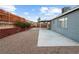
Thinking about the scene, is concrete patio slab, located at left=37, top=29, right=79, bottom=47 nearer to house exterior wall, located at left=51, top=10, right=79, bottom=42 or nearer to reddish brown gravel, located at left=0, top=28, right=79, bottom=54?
reddish brown gravel, located at left=0, top=28, right=79, bottom=54

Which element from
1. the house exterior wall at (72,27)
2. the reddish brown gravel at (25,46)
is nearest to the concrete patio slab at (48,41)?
the reddish brown gravel at (25,46)

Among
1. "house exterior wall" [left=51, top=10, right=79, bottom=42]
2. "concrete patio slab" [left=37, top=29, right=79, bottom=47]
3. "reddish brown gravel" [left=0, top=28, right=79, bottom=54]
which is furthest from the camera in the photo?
"house exterior wall" [left=51, top=10, right=79, bottom=42]

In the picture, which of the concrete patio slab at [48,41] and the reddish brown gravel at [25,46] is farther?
the concrete patio slab at [48,41]

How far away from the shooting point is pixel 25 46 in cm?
446

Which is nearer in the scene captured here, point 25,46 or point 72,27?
point 25,46

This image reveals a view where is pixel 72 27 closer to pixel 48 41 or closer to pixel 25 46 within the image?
pixel 48 41

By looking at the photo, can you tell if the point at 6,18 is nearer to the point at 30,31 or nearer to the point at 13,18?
the point at 13,18

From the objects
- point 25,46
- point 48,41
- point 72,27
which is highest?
point 72,27

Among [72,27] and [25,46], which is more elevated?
[72,27]

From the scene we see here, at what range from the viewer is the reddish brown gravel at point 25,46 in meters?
4.21

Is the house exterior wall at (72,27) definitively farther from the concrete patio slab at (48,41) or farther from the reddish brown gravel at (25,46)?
the reddish brown gravel at (25,46)

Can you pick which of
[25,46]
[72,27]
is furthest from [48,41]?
[72,27]

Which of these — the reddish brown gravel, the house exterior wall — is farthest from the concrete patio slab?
the house exterior wall

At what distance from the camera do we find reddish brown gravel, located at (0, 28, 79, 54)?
4211 millimetres
